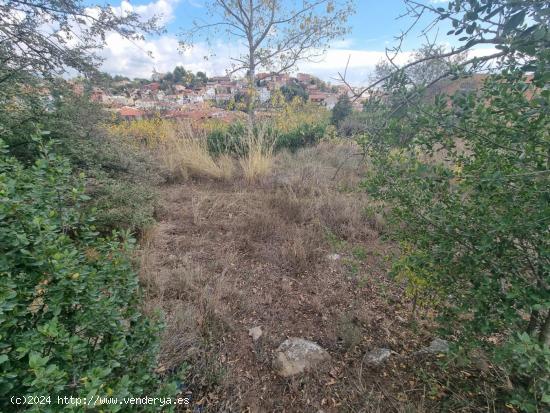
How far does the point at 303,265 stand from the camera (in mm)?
2479

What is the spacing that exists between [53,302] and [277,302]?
5.27 feet

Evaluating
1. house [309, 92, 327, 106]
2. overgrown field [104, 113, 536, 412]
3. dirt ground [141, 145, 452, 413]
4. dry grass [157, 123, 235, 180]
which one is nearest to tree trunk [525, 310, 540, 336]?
overgrown field [104, 113, 536, 412]

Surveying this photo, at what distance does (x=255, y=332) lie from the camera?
1.81 metres

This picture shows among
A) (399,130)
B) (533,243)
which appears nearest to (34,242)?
(399,130)

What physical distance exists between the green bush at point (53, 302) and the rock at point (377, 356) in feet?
3.89

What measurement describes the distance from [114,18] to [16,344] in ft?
11.0

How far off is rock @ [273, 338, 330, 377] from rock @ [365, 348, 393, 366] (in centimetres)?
25

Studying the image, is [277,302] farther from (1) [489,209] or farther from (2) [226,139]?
(2) [226,139]

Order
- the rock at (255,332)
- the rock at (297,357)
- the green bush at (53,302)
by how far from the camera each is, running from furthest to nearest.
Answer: the rock at (255,332) < the rock at (297,357) < the green bush at (53,302)

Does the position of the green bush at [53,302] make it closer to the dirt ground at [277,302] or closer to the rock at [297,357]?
the dirt ground at [277,302]

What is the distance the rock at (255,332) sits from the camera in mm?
1773

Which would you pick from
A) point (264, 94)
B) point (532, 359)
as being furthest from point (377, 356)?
point (264, 94)

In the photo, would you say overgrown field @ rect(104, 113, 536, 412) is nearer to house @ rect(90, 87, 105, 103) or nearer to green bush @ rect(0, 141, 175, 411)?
green bush @ rect(0, 141, 175, 411)

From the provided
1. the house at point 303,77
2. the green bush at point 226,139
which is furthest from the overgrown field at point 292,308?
the house at point 303,77
